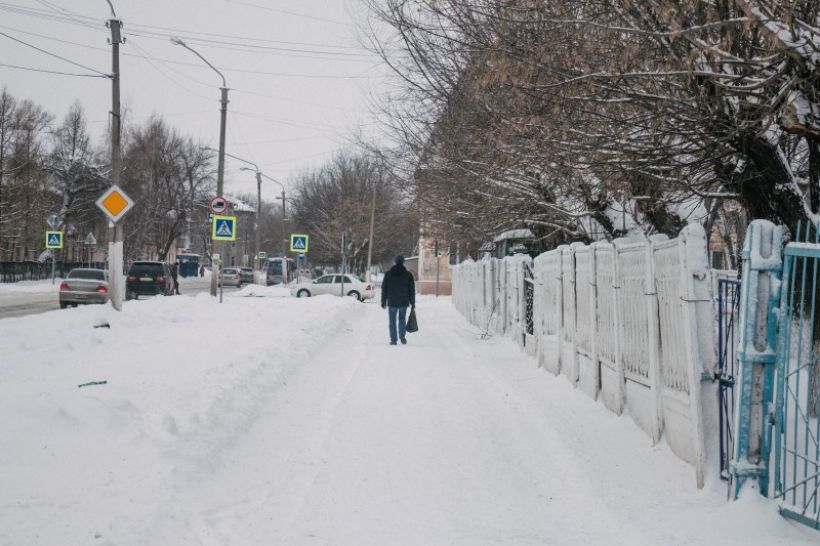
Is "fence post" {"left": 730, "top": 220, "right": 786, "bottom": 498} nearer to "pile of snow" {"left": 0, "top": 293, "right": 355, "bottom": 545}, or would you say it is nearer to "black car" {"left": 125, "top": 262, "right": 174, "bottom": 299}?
"pile of snow" {"left": 0, "top": 293, "right": 355, "bottom": 545}

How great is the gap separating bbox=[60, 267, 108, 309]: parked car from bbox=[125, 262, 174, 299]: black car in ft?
15.4

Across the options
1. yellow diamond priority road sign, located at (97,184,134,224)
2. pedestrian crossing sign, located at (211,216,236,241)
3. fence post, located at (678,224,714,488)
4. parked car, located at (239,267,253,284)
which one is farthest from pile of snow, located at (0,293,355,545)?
parked car, located at (239,267,253,284)

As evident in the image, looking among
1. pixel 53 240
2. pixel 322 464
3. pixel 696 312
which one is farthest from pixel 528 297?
pixel 53 240

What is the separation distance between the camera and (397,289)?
1562 centimetres

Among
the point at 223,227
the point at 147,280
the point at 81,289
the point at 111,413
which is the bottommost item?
the point at 111,413

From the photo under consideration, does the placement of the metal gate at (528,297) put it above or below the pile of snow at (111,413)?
above

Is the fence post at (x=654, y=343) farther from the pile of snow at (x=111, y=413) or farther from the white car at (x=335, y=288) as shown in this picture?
the white car at (x=335, y=288)

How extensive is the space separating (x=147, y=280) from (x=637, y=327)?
90.9 ft

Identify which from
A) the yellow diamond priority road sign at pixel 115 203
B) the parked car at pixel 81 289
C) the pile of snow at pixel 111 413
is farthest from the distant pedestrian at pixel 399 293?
the parked car at pixel 81 289

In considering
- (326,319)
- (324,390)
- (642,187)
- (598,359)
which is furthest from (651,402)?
(326,319)

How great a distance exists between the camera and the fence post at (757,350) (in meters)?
4.59

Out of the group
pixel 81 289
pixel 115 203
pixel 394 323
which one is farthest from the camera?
pixel 81 289

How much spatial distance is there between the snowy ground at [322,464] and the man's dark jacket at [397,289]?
5.20 m

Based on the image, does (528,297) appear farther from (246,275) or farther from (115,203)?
(246,275)
